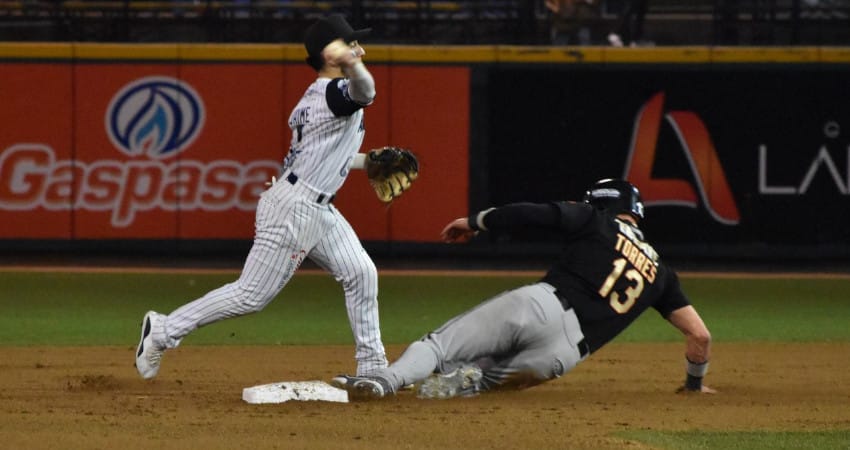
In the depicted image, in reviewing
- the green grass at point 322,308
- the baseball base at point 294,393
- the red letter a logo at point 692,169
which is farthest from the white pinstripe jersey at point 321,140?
the red letter a logo at point 692,169

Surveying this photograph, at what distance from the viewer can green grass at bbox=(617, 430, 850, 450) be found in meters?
6.20

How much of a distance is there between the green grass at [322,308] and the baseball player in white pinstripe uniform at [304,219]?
11.0 feet

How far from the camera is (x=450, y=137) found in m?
16.0

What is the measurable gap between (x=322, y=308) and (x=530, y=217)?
6.00 metres

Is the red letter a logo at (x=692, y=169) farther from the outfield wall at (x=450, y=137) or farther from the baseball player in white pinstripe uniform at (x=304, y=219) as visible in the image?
the baseball player in white pinstripe uniform at (x=304, y=219)

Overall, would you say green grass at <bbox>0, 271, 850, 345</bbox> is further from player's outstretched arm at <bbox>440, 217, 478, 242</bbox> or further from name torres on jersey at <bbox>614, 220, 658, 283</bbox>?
player's outstretched arm at <bbox>440, 217, 478, 242</bbox>

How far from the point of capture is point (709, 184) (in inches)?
629

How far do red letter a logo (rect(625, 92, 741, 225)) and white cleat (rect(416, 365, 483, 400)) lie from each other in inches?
348

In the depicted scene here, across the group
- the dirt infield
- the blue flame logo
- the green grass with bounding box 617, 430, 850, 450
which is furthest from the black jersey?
the blue flame logo

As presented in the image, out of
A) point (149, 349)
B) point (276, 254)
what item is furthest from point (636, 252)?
point (149, 349)

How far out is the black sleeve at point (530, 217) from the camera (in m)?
6.91

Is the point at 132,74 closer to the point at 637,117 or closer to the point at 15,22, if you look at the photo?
the point at 15,22

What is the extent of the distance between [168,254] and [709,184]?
19.0 feet

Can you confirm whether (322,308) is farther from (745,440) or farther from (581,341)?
(745,440)
